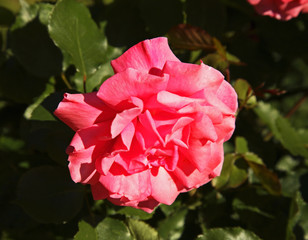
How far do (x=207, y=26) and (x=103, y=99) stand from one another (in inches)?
20.9

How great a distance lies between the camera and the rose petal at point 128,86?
611 millimetres

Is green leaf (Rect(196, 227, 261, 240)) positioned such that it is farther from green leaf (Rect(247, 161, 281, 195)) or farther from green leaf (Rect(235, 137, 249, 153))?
green leaf (Rect(235, 137, 249, 153))

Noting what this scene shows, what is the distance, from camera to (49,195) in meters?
0.92

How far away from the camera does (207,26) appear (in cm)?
107

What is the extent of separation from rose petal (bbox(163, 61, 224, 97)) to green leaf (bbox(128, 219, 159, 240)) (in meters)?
0.35

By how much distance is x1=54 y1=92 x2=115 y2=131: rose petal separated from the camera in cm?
64

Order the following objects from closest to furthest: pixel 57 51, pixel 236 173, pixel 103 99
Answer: pixel 103 99, pixel 236 173, pixel 57 51

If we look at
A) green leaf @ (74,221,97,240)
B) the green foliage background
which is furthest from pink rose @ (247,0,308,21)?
green leaf @ (74,221,97,240)

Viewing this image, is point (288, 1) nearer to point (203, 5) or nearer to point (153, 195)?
point (203, 5)

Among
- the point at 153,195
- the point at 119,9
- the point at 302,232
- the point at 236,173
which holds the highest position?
the point at 119,9

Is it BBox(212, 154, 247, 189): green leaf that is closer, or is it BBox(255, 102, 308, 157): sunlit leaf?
BBox(212, 154, 247, 189): green leaf

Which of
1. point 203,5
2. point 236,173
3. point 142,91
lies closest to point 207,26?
point 203,5

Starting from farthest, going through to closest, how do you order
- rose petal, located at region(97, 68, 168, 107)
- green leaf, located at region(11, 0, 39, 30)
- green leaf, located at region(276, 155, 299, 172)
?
green leaf, located at region(276, 155, 299, 172) → green leaf, located at region(11, 0, 39, 30) → rose petal, located at region(97, 68, 168, 107)

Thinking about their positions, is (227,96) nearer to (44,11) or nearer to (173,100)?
(173,100)
